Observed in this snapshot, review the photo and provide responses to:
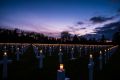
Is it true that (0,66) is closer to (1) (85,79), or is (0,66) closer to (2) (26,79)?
(2) (26,79)

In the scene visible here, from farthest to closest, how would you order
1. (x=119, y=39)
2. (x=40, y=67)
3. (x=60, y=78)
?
(x=119, y=39) → (x=40, y=67) → (x=60, y=78)

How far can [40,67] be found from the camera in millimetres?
12578

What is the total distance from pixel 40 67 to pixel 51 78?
3007mm

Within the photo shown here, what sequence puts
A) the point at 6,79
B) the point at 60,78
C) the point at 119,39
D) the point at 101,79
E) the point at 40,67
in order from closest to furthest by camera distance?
the point at 60,78, the point at 6,79, the point at 101,79, the point at 40,67, the point at 119,39

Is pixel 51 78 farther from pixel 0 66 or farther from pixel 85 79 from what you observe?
pixel 0 66

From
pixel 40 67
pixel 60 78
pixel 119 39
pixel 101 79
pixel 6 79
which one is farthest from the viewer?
pixel 119 39

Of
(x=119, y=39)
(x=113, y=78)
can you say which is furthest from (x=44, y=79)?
(x=119, y=39)

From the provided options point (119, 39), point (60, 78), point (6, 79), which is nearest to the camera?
point (60, 78)

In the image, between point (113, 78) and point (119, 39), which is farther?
point (119, 39)

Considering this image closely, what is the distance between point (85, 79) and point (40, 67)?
361 centimetres

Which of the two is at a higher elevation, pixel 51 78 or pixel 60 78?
pixel 60 78

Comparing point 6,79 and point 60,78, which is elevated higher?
point 60,78

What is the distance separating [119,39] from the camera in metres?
133

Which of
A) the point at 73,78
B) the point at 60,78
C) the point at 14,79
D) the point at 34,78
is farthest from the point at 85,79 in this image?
the point at 60,78
